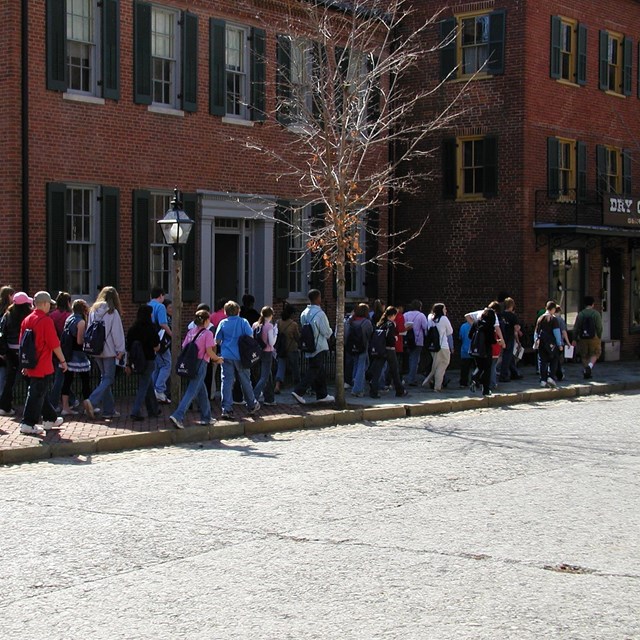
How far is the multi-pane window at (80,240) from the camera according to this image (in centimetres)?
2211

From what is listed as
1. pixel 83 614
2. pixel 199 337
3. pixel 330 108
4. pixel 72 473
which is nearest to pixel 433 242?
pixel 330 108

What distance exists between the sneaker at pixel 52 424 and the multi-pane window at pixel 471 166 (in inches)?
676

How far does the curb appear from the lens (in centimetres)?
1363

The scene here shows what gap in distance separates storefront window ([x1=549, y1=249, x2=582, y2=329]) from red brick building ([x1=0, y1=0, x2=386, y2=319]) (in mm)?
7299

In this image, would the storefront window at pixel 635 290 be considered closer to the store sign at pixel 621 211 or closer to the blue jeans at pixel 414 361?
the store sign at pixel 621 211

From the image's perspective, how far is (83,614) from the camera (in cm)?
678

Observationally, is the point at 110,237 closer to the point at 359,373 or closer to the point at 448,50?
the point at 359,373

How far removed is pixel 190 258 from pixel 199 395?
870 cm

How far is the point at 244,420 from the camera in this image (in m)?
16.6

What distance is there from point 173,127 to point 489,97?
9385 mm

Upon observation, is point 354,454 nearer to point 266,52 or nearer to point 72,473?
point 72,473

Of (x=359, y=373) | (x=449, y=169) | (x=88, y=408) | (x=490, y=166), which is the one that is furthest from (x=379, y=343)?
(x=449, y=169)

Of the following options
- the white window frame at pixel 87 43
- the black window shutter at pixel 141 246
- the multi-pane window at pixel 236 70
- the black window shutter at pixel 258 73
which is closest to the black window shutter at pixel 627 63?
the black window shutter at pixel 258 73

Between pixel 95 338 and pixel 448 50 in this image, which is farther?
pixel 448 50
